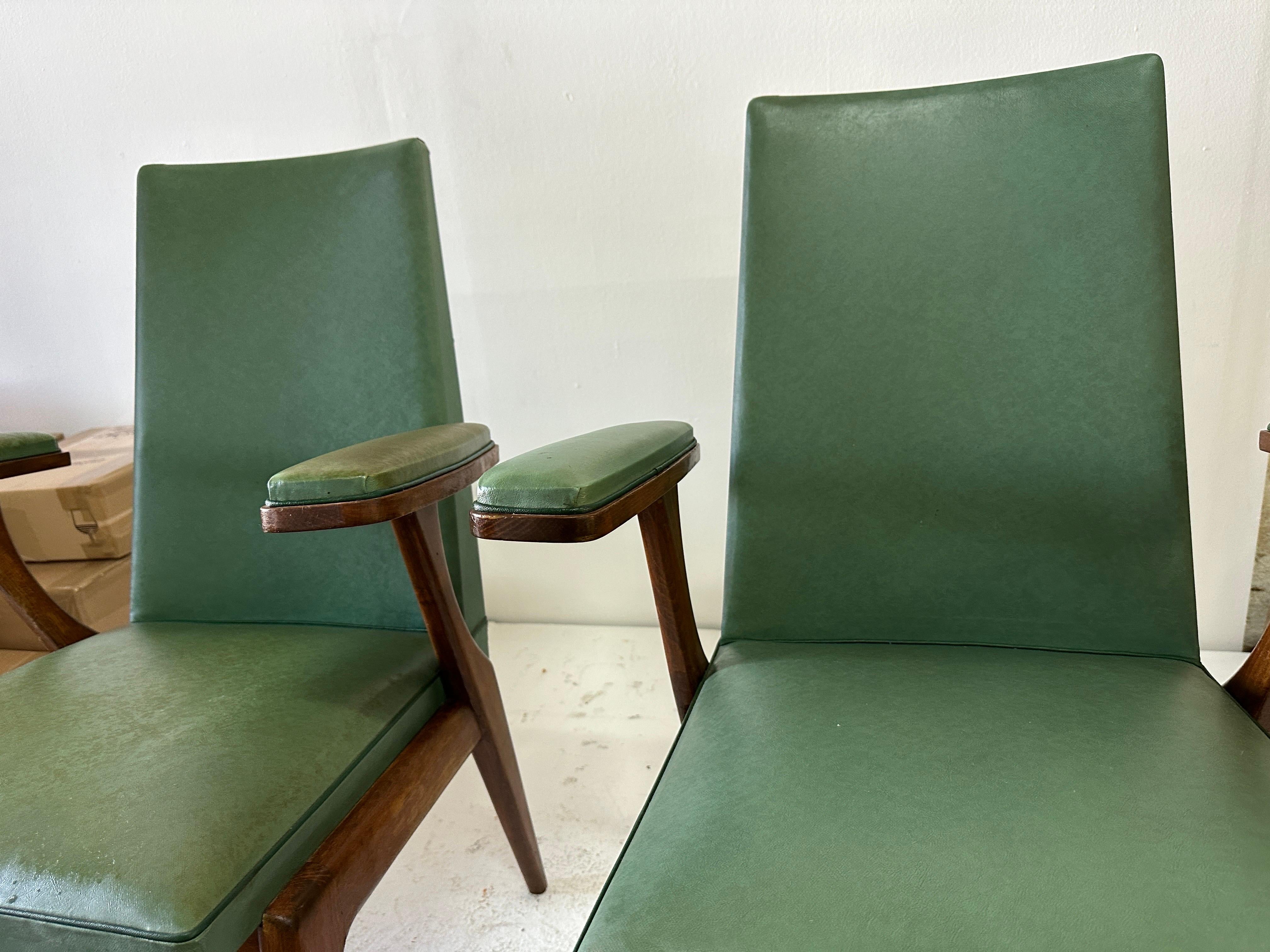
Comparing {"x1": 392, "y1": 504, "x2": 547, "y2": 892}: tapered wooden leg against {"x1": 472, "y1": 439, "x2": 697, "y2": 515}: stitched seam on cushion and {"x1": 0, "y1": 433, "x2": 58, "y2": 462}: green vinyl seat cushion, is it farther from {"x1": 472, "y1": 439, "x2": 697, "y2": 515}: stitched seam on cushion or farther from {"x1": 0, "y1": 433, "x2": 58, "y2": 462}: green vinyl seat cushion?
{"x1": 0, "y1": 433, "x2": 58, "y2": 462}: green vinyl seat cushion

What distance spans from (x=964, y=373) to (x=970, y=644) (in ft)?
0.92

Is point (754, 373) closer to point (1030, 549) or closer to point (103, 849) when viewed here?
point (1030, 549)

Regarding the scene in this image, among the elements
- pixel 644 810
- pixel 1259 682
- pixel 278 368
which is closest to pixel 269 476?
pixel 278 368

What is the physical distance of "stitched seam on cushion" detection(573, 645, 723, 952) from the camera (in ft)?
1.87

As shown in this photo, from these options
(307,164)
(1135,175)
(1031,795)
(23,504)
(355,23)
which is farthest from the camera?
(355,23)

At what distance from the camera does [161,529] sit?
3.89 ft

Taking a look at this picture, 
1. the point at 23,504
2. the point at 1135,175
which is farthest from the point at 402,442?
the point at 23,504

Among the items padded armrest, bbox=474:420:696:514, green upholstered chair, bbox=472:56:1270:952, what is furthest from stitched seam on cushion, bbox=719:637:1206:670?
padded armrest, bbox=474:420:696:514

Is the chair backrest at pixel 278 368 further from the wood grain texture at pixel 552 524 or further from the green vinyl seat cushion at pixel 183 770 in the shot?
the wood grain texture at pixel 552 524

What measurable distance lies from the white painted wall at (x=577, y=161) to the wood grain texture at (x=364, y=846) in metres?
0.87

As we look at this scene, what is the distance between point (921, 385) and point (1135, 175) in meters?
0.28

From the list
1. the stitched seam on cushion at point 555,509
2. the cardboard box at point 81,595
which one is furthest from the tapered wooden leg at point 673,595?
the cardboard box at point 81,595

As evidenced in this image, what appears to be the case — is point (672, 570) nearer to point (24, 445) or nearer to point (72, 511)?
point (24, 445)

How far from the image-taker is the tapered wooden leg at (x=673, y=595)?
0.85m
